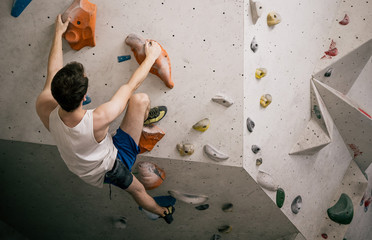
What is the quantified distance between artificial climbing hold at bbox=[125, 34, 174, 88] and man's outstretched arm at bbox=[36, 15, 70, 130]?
1.24 ft

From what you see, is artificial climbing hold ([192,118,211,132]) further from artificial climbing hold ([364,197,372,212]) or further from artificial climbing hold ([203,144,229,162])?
artificial climbing hold ([364,197,372,212])

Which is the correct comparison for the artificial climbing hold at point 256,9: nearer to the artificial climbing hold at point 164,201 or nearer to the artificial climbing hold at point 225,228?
the artificial climbing hold at point 164,201

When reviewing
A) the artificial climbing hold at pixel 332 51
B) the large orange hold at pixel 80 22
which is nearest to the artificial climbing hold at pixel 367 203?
the artificial climbing hold at pixel 332 51

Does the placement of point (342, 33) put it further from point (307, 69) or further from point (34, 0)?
point (34, 0)

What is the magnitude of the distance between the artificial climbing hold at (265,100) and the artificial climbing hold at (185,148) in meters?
0.54

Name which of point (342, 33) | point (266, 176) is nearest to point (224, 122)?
point (266, 176)

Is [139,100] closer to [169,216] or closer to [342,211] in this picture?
[169,216]

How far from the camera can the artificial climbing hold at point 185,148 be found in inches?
91.0

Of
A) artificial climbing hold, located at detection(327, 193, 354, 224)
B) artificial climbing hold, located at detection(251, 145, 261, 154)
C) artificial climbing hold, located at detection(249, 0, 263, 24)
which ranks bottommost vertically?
artificial climbing hold, located at detection(327, 193, 354, 224)

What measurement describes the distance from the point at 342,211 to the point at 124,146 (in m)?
2.00

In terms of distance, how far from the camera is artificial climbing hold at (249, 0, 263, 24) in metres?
2.21

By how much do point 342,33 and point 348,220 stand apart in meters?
1.50

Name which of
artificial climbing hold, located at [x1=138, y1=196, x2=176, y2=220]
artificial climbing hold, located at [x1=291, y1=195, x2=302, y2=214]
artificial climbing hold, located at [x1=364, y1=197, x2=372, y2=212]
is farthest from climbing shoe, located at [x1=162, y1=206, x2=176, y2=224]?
artificial climbing hold, located at [x1=364, y1=197, x2=372, y2=212]

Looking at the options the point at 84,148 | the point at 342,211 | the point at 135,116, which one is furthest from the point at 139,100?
the point at 342,211
